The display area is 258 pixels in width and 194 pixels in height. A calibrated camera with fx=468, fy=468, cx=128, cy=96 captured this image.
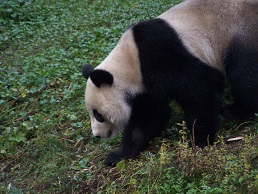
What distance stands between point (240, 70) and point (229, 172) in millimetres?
1646

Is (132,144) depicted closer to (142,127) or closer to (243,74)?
(142,127)

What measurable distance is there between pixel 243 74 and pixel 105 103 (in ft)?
5.24

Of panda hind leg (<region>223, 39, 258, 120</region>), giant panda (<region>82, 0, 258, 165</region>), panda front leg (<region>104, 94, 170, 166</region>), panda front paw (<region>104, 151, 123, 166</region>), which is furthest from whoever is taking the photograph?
panda front leg (<region>104, 94, 170, 166</region>)

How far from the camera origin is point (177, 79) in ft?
16.8

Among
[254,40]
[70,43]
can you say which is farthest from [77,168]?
[70,43]

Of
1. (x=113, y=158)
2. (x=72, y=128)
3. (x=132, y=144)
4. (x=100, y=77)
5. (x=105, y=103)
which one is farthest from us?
(x=72, y=128)

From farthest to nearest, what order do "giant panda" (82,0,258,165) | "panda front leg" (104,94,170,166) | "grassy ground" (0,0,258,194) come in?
A: 1. "panda front leg" (104,94,170,166)
2. "giant panda" (82,0,258,165)
3. "grassy ground" (0,0,258,194)

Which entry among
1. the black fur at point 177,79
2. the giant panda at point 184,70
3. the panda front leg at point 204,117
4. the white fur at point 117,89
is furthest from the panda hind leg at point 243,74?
the white fur at point 117,89

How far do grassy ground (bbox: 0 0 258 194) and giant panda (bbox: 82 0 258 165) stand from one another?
0.33 metres

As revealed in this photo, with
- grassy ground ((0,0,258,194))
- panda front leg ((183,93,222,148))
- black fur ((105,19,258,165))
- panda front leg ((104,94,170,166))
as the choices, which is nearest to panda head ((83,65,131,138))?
black fur ((105,19,258,165))

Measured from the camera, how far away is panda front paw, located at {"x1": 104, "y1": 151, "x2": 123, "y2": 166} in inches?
211

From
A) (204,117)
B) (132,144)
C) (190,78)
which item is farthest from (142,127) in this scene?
(190,78)

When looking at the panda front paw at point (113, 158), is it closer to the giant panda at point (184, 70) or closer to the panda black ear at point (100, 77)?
the giant panda at point (184, 70)

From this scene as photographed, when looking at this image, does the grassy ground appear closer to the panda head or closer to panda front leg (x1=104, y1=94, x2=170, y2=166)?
panda front leg (x1=104, y1=94, x2=170, y2=166)
